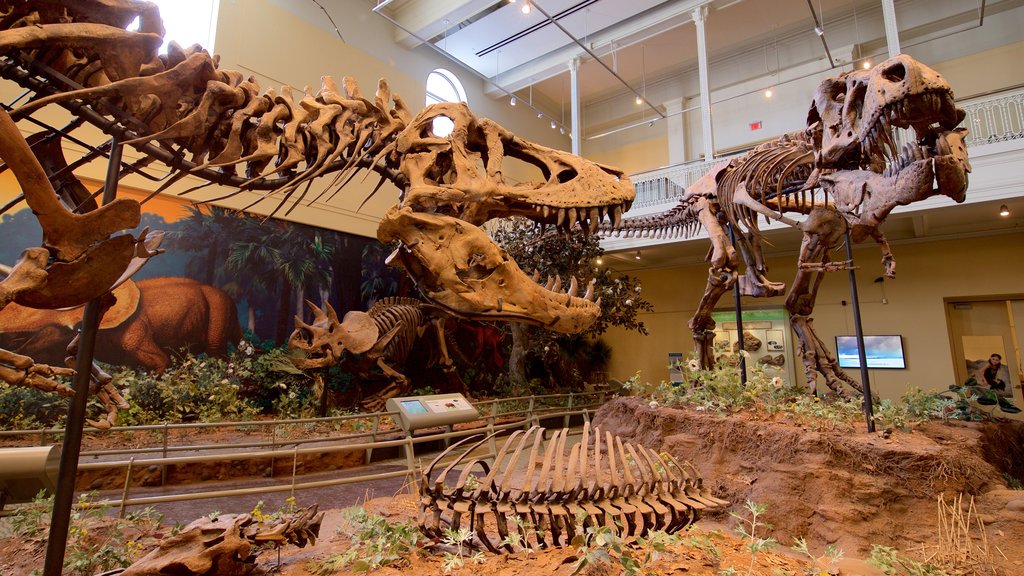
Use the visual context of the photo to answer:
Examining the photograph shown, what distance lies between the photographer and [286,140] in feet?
8.14

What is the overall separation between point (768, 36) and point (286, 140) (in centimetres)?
1453

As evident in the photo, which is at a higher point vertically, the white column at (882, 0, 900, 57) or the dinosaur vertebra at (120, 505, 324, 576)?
the white column at (882, 0, 900, 57)

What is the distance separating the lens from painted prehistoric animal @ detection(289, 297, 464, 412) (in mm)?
7277

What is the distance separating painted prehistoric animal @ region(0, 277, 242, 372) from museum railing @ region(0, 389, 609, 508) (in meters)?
1.15

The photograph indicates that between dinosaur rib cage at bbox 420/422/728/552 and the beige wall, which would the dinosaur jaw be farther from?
the beige wall

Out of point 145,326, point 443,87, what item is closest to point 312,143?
point 145,326

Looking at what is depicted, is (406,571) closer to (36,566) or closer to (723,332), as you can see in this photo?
(36,566)

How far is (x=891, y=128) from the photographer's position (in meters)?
4.05

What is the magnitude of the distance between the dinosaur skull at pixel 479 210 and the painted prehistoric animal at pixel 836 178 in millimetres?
735

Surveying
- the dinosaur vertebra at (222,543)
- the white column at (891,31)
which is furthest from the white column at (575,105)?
the dinosaur vertebra at (222,543)

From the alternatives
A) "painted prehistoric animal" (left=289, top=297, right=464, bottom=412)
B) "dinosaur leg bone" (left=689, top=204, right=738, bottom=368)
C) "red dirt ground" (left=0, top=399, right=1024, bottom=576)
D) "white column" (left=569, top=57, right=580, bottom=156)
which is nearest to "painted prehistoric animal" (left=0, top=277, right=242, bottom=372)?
"painted prehistoric animal" (left=289, top=297, right=464, bottom=412)

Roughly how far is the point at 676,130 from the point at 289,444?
13636 millimetres

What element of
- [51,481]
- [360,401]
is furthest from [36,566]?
[360,401]

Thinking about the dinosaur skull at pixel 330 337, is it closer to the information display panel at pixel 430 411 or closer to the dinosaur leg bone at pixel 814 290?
the information display panel at pixel 430 411
